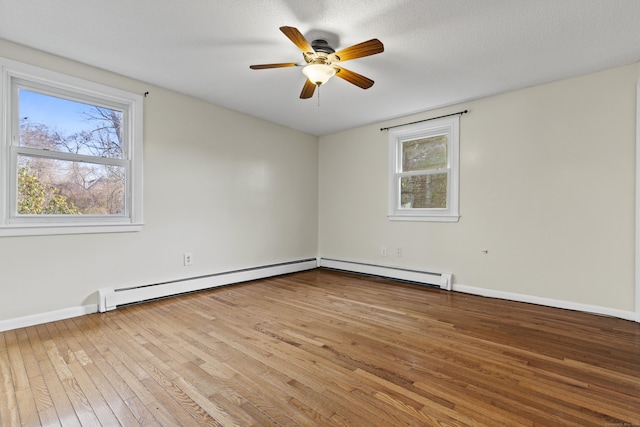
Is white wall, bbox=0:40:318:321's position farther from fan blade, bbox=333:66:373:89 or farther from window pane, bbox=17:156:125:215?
fan blade, bbox=333:66:373:89

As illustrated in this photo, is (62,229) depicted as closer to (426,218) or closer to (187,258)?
(187,258)

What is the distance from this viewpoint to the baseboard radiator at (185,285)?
2.98 meters

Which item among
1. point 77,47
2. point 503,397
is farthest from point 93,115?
point 503,397

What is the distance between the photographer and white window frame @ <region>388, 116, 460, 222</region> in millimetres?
3873

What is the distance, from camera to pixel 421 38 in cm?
242

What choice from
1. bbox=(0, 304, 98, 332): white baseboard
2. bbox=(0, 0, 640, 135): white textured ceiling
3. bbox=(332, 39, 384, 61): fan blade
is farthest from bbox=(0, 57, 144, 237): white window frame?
bbox=(332, 39, 384, 61): fan blade

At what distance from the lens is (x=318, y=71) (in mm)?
2447

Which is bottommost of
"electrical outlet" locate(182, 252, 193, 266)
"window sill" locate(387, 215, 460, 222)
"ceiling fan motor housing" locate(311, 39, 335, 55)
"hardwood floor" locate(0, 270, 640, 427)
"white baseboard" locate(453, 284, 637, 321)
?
"hardwood floor" locate(0, 270, 640, 427)

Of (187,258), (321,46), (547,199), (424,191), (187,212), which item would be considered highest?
(321,46)

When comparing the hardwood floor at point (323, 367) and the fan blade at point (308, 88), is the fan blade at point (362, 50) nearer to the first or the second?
the fan blade at point (308, 88)

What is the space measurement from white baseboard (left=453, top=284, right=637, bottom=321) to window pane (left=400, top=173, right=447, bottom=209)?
1121 mm

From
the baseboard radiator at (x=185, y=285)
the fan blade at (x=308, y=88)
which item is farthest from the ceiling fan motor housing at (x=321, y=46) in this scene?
the baseboard radiator at (x=185, y=285)

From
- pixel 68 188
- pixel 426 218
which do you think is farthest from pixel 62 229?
pixel 426 218

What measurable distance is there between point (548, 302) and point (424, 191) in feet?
6.24
